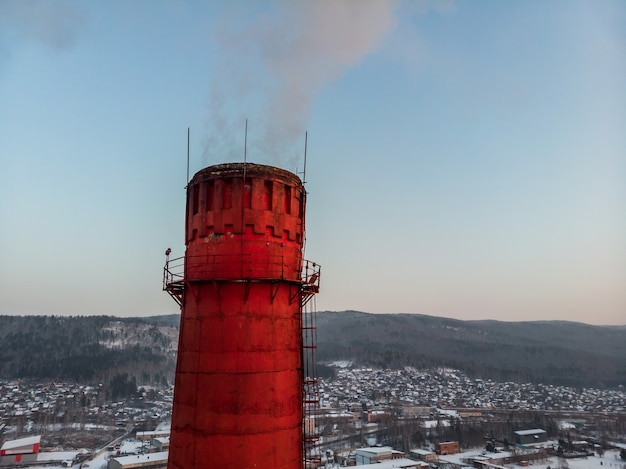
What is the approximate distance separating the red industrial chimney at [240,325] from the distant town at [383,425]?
27.1m

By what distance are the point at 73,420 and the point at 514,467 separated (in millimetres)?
103822

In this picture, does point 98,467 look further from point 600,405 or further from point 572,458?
point 600,405

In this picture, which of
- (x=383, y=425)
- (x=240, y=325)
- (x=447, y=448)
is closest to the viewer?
(x=240, y=325)

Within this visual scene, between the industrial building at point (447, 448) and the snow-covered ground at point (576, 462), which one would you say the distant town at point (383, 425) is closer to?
the industrial building at point (447, 448)

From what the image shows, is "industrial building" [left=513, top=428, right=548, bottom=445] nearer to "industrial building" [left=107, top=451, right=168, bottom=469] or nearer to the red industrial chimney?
"industrial building" [left=107, top=451, right=168, bottom=469]

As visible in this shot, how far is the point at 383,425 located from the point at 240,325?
104608 mm

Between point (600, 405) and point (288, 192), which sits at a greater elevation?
point (288, 192)

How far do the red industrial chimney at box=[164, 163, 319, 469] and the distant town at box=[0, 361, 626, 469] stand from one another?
2714cm

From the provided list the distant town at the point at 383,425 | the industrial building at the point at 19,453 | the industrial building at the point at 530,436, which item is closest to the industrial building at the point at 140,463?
the distant town at the point at 383,425

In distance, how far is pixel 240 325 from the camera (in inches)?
381

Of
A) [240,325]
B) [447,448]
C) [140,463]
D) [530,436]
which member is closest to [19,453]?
[140,463]

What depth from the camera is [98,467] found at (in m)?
64.1

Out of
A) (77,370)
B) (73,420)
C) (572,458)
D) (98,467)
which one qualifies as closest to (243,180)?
(98,467)

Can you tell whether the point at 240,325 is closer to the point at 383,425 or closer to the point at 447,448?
the point at 447,448
